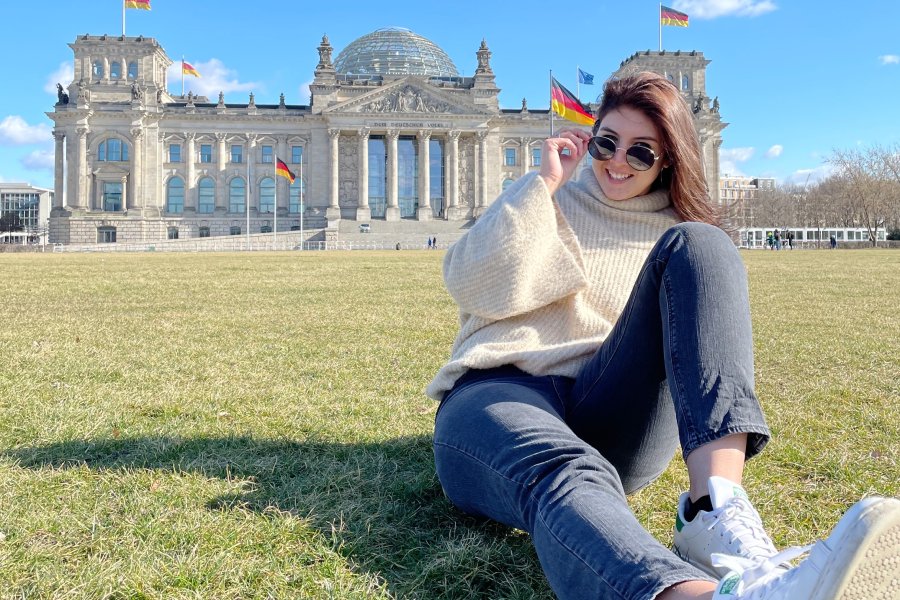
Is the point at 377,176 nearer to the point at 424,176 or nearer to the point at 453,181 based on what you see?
the point at 424,176

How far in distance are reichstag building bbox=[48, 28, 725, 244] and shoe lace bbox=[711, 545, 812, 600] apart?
Result: 62341 mm

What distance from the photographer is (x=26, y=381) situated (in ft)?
16.9

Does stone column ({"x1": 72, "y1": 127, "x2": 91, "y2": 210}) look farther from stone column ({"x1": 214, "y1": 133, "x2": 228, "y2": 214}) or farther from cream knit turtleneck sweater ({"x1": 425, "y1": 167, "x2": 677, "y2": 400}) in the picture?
cream knit turtleneck sweater ({"x1": 425, "y1": 167, "x2": 677, "y2": 400})

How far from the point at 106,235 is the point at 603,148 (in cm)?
6771

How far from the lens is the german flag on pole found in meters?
54.2

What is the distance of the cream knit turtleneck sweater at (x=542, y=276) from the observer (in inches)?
105

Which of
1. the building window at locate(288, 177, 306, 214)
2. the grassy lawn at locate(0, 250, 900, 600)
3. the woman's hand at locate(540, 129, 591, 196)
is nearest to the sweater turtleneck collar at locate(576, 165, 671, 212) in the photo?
the woman's hand at locate(540, 129, 591, 196)

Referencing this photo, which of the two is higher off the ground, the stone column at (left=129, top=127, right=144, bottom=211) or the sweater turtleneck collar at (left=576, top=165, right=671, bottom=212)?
the stone column at (left=129, top=127, right=144, bottom=211)

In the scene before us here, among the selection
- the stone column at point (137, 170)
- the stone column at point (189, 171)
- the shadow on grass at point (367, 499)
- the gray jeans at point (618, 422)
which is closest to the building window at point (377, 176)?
the stone column at point (189, 171)

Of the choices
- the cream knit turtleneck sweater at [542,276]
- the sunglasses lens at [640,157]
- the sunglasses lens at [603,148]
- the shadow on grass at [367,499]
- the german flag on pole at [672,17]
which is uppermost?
the german flag on pole at [672,17]

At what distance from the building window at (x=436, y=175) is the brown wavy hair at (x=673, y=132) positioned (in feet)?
209

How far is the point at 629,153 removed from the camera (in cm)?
284

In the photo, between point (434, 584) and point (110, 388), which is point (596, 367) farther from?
point (110, 388)

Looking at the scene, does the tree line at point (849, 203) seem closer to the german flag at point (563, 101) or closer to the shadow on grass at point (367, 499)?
the german flag at point (563, 101)
